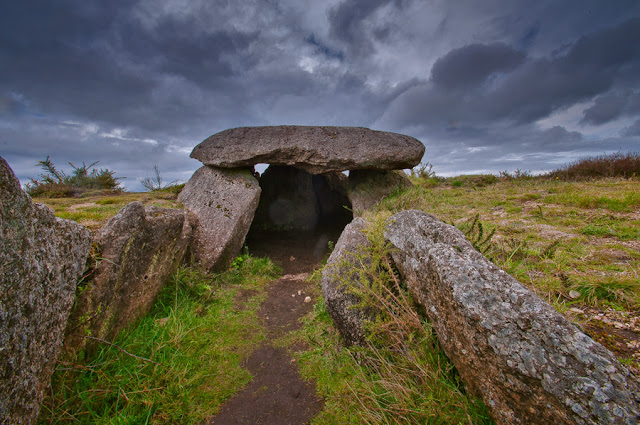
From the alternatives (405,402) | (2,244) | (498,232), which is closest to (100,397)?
(2,244)

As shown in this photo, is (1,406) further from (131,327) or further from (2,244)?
(131,327)

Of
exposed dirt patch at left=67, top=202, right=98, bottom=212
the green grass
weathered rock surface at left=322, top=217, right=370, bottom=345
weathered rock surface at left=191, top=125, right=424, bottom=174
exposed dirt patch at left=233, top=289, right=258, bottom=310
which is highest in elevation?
weathered rock surface at left=191, top=125, right=424, bottom=174

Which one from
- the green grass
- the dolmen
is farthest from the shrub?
the dolmen

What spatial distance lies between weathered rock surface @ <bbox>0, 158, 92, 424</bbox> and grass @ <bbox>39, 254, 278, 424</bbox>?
453 mm

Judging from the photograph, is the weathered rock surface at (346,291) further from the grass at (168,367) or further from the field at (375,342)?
the grass at (168,367)

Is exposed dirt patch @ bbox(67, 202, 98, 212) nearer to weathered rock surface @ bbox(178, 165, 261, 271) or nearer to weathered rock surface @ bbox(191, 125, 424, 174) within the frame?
weathered rock surface @ bbox(178, 165, 261, 271)

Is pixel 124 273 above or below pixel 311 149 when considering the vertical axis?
below

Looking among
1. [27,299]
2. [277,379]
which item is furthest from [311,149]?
[27,299]

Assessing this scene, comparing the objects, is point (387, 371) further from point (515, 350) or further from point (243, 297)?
point (243, 297)

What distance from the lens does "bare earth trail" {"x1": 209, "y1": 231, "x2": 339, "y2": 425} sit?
9.96 ft

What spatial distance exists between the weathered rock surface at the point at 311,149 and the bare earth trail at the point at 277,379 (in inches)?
110

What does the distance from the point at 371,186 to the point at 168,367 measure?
646cm

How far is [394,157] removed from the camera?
7.33 metres

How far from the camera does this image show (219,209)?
22.7ft
